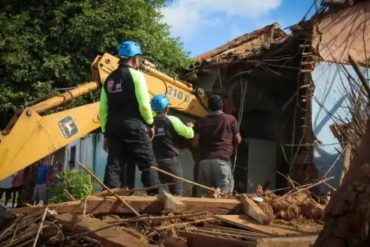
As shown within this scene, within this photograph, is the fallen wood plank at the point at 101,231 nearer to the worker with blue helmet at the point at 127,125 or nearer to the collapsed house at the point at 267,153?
the collapsed house at the point at 267,153

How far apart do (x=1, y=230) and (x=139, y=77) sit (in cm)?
266

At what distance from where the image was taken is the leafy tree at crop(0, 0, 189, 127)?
13.1 m

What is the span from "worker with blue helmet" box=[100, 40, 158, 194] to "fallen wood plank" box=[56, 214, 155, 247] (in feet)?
6.70

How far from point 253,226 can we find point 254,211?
246mm

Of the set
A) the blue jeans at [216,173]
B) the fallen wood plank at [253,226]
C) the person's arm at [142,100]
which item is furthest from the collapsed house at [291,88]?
the fallen wood plank at [253,226]

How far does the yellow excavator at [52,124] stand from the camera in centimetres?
741

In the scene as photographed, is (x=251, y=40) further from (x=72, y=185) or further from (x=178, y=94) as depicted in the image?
(x=72, y=185)

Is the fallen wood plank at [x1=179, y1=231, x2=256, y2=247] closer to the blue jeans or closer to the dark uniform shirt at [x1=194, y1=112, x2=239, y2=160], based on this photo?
the blue jeans

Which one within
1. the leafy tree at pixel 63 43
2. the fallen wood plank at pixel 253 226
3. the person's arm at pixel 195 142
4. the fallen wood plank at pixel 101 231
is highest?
the leafy tree at pixel 63 43

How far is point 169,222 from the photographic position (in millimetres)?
4246

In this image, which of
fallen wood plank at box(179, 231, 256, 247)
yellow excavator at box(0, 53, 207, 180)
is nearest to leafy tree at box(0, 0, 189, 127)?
yellow excavator at box(0, 53, 207, 180)

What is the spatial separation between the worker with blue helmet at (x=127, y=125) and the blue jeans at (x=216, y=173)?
1352 mm

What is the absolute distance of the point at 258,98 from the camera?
10883 millimetres

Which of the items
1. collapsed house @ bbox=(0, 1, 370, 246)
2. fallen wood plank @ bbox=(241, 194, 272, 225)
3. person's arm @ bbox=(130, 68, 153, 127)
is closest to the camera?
collapsed house @ bbox=(0, 1, 370, 246)
